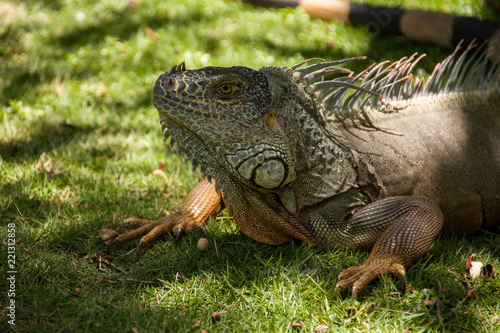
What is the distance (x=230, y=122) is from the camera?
2926 mm

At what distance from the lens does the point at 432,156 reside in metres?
3.50

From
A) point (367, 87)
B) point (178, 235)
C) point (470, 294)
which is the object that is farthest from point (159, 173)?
point (470, 294)

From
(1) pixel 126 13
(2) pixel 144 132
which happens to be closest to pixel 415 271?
(2) pixel 144 132

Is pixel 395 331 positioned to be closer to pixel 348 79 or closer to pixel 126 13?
pixel 348 79

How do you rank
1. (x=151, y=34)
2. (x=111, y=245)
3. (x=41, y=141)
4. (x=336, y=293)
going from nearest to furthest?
1. (x=336, y=293)
2. (x=111, y=245)
3. (x=41, y=141)
4. (x=151, y=34)

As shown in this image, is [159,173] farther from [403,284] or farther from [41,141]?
[403,284]

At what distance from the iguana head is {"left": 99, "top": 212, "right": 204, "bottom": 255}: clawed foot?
734mm

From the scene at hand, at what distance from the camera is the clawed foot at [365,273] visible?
2889mm

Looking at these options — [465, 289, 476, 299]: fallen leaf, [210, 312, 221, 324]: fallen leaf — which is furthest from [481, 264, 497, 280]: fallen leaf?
[210, 312, 221, 324]: fallen leaf

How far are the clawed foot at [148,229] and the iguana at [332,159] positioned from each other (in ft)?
0.03

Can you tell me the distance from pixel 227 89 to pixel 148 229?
131 centimetres

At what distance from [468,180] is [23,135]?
430cm

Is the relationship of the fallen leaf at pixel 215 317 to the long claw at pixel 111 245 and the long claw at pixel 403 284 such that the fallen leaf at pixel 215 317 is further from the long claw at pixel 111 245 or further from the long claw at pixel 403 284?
the long claw at pixel 403 284

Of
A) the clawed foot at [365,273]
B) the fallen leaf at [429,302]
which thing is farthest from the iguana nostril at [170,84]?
the fallen leaf at [429,302]
